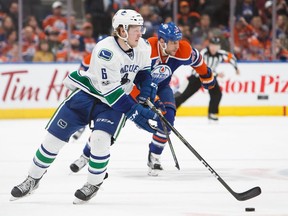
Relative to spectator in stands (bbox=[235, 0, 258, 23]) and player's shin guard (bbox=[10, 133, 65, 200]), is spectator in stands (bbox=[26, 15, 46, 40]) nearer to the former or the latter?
spectator in stands (bbox=[235, 0, 258, 23])

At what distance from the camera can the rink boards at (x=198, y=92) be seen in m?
10.2

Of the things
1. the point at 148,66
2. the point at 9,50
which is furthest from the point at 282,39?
the point at 148,66

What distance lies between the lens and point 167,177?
5.54m

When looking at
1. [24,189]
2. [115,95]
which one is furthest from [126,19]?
[24,189]

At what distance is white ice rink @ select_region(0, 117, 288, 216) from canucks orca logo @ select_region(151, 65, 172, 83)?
70cm

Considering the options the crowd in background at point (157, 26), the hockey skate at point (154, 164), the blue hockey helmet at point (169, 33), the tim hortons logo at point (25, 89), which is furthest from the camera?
the crowd in background at point (157, 26)

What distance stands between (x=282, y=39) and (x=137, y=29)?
6862mm

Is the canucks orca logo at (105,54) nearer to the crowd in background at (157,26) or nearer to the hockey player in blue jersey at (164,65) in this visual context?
the hockey player in blue jersey at (164,65)

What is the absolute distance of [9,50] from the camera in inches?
407

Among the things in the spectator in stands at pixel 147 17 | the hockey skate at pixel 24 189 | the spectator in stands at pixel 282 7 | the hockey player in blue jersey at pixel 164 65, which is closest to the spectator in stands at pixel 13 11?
the spectator in stands at pixel 147 17

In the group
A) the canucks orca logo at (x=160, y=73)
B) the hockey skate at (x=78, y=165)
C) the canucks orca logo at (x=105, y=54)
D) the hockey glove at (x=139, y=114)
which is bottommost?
the hockey skate at (x=78, y=165)

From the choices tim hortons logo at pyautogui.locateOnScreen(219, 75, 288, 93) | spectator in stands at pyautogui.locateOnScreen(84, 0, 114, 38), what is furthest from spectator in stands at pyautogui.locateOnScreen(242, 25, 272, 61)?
spectator in stands at pyautogui.locateOnScreen(84, 0, 114, 38)

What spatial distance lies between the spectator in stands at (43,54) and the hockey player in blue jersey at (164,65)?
4.80 m

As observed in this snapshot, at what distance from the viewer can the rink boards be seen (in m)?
10.2
